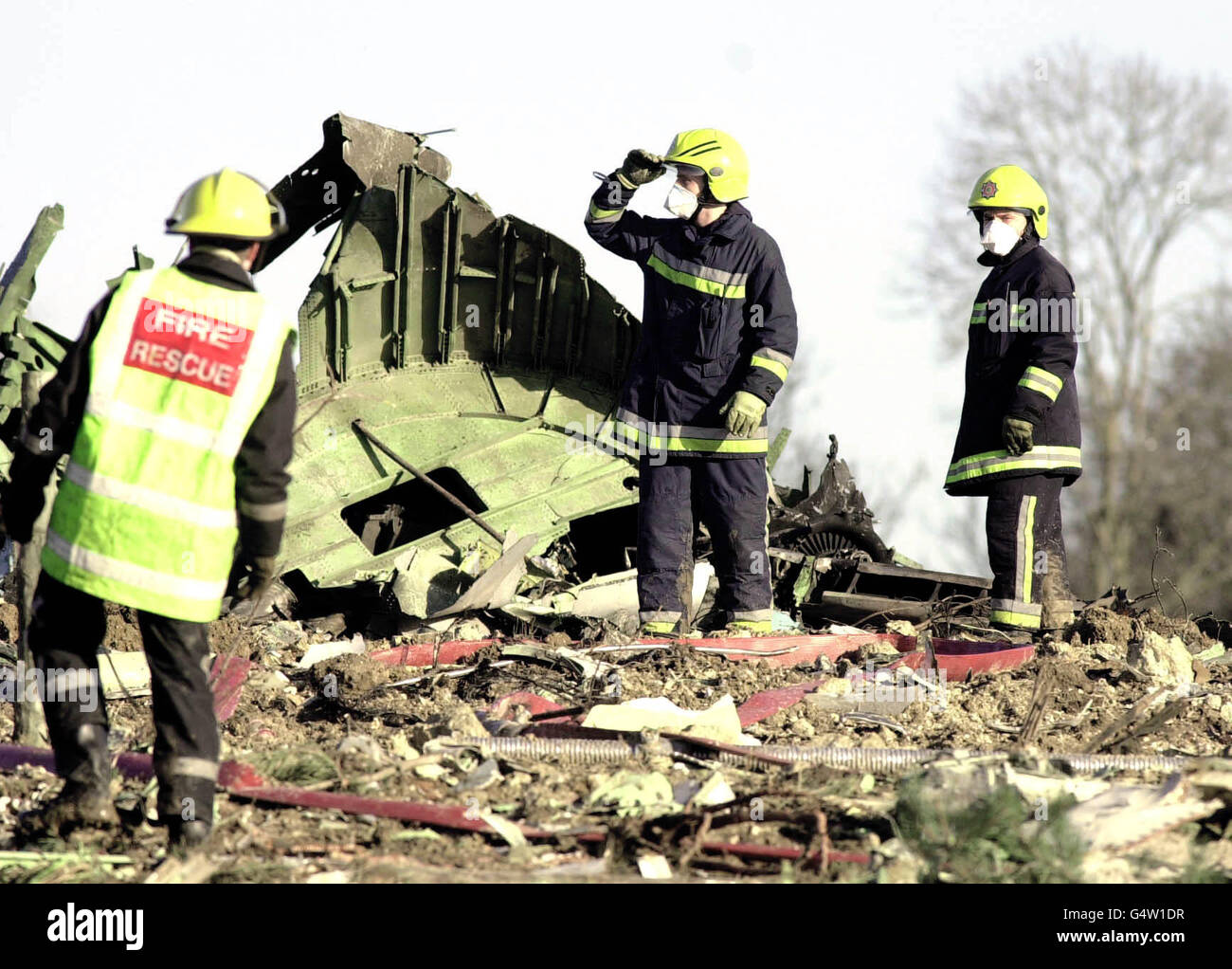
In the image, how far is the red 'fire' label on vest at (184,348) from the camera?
363cm

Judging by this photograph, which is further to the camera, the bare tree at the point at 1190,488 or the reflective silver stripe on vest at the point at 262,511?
the bare tree at the point at 1190,488

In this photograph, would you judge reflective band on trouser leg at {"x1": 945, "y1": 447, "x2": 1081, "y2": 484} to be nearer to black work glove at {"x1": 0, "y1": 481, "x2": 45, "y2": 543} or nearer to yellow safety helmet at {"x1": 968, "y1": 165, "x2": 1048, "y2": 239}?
yellow safety helmet at {"x1": 968, "y1": 165, "x2": 1048, "y2": 239}

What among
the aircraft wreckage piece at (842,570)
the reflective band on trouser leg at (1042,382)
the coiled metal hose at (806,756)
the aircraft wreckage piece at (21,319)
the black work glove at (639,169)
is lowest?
the coiled metal hose at (806,756)

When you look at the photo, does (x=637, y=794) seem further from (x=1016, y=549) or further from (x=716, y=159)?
(x=716, y=159)

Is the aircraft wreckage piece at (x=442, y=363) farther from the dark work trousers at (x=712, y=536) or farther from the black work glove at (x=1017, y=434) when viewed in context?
the black work glove at (x=1017, y=434)

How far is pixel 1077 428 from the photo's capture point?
276 inches

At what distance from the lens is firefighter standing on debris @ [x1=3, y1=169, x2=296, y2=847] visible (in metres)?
3.62

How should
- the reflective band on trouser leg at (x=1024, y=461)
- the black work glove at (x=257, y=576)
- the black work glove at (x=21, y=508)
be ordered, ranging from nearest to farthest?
the black work glove at (x=21, y=508) < the black work glove at (x=257, y=576) < the reflective band on trouser leg at (x=1024, y=461)

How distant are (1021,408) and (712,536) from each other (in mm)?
1516

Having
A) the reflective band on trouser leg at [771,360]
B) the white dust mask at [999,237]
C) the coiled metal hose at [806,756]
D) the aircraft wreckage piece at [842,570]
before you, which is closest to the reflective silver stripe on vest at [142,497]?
the coiled metal hose at [806,756]

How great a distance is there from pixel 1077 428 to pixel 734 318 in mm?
1679

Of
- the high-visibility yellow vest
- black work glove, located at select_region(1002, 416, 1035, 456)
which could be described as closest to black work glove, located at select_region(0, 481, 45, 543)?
the high-visibility yellow vest

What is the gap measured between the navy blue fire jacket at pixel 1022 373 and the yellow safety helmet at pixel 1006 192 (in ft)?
0.60
